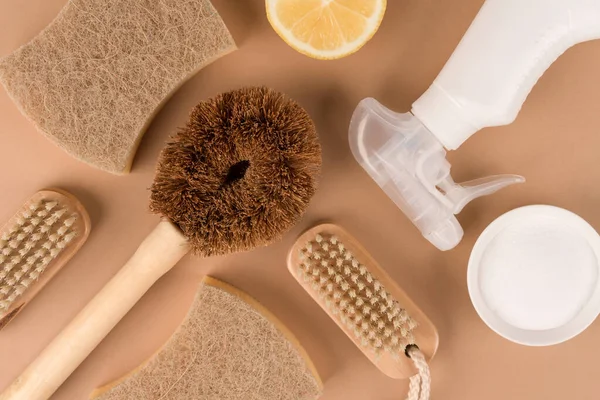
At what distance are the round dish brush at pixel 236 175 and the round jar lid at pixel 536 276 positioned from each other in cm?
25

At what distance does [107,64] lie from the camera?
62 cm

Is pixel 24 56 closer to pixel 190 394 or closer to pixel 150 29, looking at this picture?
pixel 150 29

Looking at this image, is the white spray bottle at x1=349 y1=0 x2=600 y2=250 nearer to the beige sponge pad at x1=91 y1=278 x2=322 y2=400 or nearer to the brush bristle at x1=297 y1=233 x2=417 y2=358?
the brush bristle at x1=297 y1=233 x2=417 y2=358

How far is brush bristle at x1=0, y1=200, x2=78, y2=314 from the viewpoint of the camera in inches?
24.8

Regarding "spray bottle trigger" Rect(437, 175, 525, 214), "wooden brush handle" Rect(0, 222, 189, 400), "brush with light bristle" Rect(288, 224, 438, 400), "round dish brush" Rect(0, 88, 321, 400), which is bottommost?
"wooden brush handle" Rect(0, 222, 189, 400)

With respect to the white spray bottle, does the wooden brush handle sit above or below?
below

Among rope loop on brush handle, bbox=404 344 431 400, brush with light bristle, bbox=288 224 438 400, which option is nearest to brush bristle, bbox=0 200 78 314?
brush with light bristle, bbox=288 224 438 400

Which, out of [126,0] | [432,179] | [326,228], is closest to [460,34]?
[432,179]

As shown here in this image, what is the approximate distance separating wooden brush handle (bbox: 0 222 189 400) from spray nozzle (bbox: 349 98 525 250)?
0.26 metres

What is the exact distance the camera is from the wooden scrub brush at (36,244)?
631 millimetres

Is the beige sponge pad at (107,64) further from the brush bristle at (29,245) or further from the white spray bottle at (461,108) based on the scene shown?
the white spray bottle at (461,108)

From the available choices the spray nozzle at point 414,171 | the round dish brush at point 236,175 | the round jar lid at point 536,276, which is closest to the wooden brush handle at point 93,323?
the round dish brush at point 236,175

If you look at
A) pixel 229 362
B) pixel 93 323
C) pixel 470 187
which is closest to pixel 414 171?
pixel 470 187

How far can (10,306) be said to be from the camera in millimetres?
642
